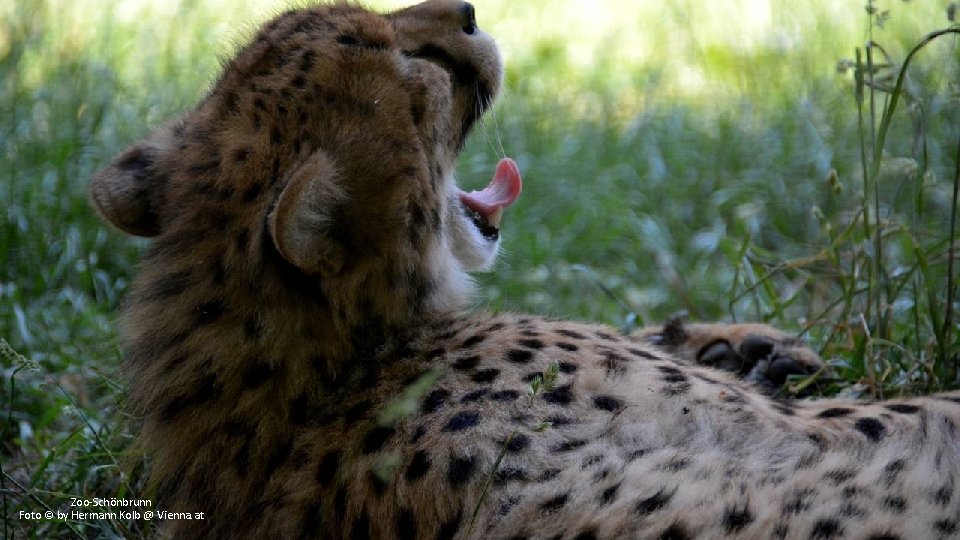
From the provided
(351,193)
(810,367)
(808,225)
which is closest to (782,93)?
(808,225)

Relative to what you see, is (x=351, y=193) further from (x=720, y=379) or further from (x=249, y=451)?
(x=720, y=379)

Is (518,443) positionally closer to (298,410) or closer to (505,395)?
(505,395)

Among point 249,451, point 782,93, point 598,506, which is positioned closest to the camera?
point 598,506

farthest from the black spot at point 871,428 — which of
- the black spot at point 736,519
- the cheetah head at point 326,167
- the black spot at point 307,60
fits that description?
the black spot at point 307,60

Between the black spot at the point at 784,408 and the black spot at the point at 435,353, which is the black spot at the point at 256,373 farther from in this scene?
the black spot at the point at 784,408

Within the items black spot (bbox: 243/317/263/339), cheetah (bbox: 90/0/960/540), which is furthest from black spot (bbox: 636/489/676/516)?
black spot (bbox: 243/317/263/339)

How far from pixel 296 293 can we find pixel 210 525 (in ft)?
1.51

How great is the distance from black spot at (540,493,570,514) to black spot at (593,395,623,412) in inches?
11.2

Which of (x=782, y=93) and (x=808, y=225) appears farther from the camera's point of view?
(x=782, y=93)

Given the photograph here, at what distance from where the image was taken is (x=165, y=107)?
16.1ft

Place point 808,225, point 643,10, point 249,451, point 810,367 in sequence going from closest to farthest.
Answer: point 249,451, point 810,367, point 808,225, point 643,10

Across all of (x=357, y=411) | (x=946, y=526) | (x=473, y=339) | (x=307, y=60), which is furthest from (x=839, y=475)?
(x=307, y=60)

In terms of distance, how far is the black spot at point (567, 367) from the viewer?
2.44 m

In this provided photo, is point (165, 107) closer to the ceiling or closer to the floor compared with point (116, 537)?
closer to the ceiling
